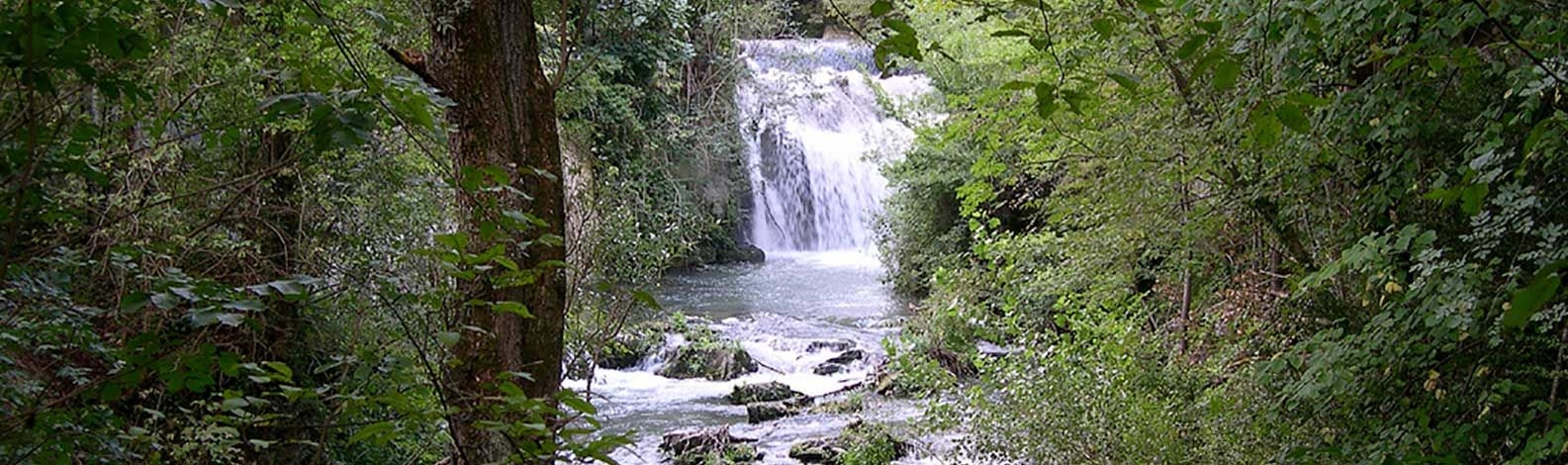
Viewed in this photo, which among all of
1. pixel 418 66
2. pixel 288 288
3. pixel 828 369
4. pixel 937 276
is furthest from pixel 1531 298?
pixel 828 369

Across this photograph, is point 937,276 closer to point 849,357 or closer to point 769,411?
point 769,411

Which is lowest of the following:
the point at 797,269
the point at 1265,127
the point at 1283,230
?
the point at 797,269

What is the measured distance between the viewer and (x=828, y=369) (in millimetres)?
10891

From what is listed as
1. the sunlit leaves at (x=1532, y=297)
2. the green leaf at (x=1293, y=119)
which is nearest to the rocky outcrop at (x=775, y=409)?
the green leaf at (x=1293, y=119)

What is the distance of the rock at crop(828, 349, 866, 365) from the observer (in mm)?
11109

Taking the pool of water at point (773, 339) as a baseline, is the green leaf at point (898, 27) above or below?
above

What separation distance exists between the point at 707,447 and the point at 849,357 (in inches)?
142

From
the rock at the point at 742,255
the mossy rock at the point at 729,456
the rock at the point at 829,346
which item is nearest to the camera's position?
the mossy rock at the point at 729,456

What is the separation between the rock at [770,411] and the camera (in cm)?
900

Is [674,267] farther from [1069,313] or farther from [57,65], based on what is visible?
[57,65]

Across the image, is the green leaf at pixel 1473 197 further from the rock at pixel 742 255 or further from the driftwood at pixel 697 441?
the rock at pixel 742 255

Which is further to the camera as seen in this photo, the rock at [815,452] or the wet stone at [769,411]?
the wet stone at [769,411]

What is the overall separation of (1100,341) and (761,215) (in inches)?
590

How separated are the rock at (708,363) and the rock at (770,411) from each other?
149 centimetres
